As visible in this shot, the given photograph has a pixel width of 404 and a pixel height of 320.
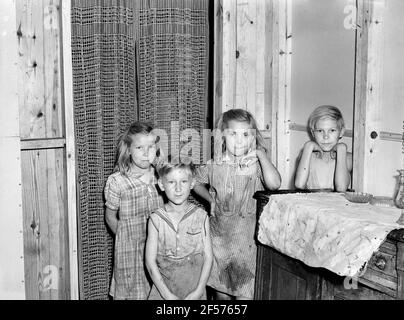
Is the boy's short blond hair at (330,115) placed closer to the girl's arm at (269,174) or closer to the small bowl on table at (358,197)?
the girl's arm at (269,174)

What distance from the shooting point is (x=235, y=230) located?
318cm

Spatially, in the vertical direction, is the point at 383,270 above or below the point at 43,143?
below

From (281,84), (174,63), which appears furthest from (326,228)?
(281,84)

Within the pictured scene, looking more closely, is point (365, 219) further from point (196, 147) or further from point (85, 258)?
point (85, 258)

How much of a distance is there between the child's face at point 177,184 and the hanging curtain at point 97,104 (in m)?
0.73

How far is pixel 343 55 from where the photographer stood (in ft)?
11.6

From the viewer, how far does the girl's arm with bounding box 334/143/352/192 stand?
316cm

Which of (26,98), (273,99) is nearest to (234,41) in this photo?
(273,99)

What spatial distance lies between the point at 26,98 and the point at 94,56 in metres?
0.46

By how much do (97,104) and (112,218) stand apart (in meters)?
0.69

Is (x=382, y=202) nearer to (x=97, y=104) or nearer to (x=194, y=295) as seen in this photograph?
(x=194, y=295)

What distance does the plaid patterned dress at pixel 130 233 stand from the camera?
124 inches

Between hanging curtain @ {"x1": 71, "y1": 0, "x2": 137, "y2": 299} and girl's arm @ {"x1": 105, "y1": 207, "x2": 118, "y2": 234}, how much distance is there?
8.4 inches

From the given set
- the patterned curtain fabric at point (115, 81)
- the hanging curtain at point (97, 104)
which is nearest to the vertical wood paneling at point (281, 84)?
the patterned curtain fabric at point (115, 81)
